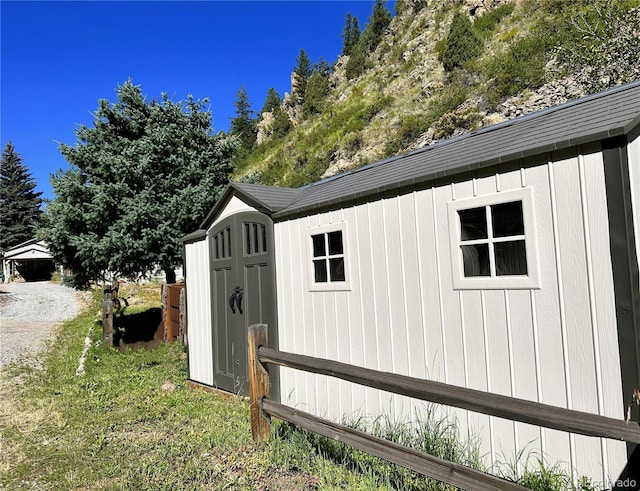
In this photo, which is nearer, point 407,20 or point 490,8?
point 490,8

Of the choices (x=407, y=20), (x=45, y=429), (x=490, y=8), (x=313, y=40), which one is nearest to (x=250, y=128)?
(x=313, y=40)

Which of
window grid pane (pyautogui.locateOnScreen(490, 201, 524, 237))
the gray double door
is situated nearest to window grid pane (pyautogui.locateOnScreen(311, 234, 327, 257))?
the gray double door

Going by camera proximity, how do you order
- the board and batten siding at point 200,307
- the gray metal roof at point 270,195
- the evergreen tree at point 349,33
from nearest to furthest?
the gray metal roof at point 270,195, the board and batten siding at point 200,307, the evergreen tree at point 349,33

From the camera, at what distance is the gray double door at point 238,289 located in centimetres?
543

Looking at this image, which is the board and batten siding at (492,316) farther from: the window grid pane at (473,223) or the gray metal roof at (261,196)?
the gray metal roof at (261,196)

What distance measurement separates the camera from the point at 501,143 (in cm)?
337

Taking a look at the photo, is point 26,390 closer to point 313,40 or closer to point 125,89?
point 125,89

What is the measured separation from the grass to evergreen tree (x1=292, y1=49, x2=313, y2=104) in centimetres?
4696

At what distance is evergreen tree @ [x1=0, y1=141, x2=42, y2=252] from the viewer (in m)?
40.1

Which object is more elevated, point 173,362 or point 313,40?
point 313,40

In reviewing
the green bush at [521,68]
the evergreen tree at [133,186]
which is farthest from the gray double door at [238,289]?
the green bush at [521,68]

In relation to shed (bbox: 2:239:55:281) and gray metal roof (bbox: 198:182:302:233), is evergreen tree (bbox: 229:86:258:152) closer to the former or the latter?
shed (bbox: 2:239:55:281)

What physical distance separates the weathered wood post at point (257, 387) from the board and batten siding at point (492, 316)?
3.40ft

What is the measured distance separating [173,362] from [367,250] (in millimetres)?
5891
